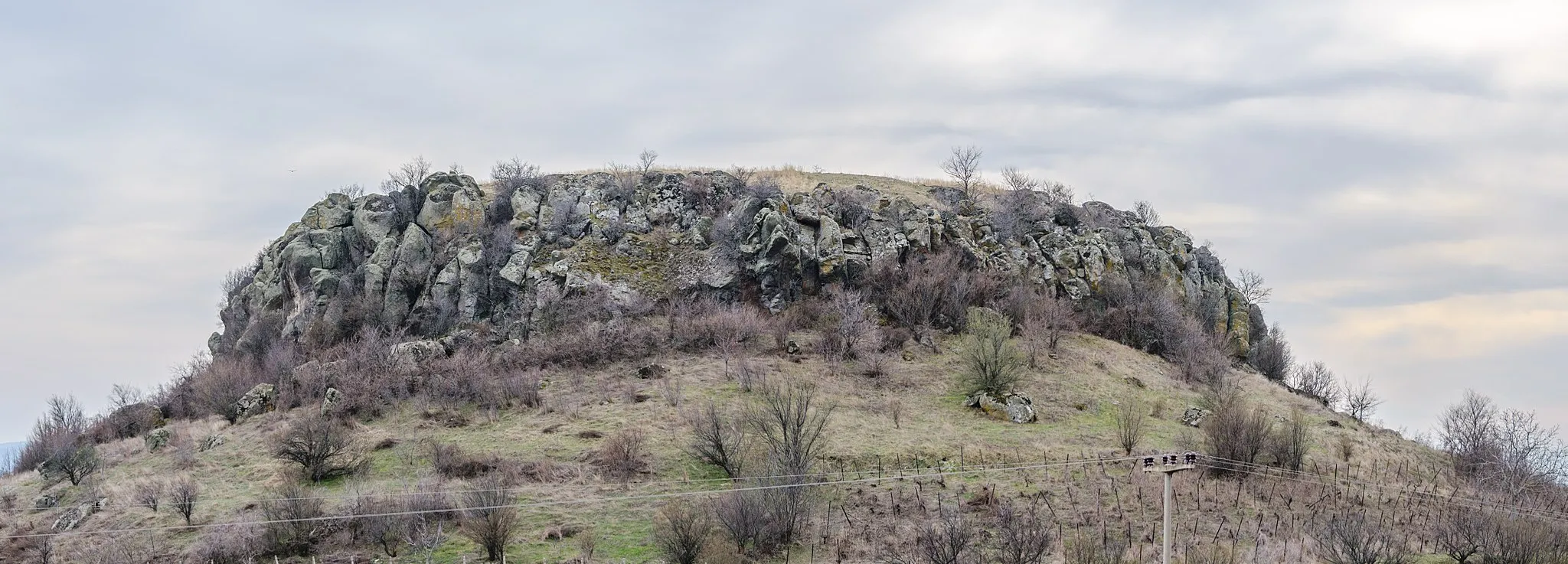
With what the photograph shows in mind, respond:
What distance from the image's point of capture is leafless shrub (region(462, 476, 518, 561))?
2202cm

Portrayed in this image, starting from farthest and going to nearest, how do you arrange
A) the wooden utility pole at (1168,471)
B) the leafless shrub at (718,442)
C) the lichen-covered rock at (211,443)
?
the lichen-covered rock at (211,443)
the leafless shrub at (718,442)
the wooden utility pole at (1168,471)

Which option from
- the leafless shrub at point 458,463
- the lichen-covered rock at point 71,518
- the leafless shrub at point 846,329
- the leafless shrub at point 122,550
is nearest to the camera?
the leafless shrub at point 122,550

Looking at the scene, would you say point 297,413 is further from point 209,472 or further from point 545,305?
point 545,305

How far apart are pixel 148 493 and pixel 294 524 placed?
586 cm

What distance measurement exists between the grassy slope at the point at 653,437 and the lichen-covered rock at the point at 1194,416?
1.51 feet

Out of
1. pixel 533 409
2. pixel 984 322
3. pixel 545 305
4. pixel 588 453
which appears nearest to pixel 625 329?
pixel 545 305

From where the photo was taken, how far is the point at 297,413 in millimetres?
33062

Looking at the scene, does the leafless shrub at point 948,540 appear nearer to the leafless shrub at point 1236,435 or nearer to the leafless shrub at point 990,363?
the leafless shrub at point 1236,435

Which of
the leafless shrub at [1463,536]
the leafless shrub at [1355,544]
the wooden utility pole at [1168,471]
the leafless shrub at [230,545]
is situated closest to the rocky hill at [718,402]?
the leafless shrub at [230,545]

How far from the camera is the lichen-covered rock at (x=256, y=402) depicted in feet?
113

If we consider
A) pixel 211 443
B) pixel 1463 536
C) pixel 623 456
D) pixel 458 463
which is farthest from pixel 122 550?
pixel 1463 536

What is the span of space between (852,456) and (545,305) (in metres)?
17.8

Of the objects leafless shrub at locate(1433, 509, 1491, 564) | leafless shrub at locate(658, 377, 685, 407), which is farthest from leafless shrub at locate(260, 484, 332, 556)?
leafless shrub at locate(1433, 509, 1491, 564)

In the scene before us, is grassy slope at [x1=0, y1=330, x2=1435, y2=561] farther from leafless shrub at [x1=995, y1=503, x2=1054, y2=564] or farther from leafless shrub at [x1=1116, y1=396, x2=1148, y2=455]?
leafless shrub at [x1=995, y1=503, x2=1054, y2=564]
